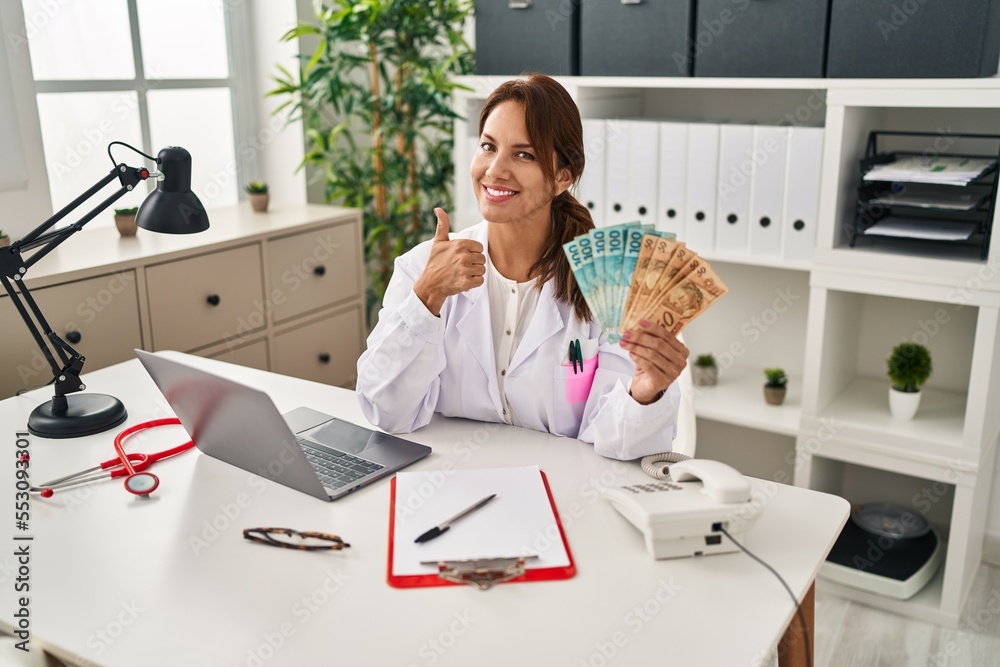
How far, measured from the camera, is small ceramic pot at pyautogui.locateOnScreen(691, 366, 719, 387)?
2910 mm

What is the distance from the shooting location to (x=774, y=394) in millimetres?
2732

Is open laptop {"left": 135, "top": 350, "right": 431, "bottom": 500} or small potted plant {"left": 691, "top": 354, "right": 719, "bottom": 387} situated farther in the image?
small potted plant {"left": 691, "top": 354, "right": 719, "bottom": 387}

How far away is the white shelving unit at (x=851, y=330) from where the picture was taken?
7.47 ft

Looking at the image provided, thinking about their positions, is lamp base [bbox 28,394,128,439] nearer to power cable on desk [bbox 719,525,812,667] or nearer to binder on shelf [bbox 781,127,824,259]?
power cable on desk [bbox 719,525,812,667]

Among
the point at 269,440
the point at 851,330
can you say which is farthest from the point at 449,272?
the point at 851,330

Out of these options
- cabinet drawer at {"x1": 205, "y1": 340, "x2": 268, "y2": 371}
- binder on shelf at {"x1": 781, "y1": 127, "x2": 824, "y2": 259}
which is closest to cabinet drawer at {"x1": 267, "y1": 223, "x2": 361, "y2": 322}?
cabinet drawer at {"x1": 205, "y1": 340, "x2": 268, "y2": 371}

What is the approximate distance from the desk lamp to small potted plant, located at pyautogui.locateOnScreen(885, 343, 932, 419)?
1859mm

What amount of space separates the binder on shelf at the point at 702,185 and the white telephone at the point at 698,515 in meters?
1.44

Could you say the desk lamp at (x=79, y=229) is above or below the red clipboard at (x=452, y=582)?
above

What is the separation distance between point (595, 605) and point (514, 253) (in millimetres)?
854

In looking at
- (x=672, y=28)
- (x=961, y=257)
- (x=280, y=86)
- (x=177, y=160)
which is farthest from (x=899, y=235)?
(x=280, y=86)

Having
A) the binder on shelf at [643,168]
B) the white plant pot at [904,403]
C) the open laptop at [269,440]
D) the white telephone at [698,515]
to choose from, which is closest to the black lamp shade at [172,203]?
the open laptop at [269,440]

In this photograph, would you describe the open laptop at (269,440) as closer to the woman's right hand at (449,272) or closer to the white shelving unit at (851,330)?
the woman's right hand at (449,272)

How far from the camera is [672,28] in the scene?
8.27 ft
